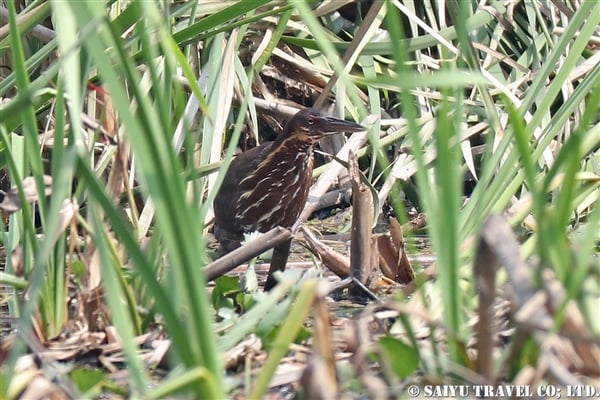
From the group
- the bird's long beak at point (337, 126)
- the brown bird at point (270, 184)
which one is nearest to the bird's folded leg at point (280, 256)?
the bird's long beak at point (337, 126)

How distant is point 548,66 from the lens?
3211 mm

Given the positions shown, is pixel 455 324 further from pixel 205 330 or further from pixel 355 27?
pixel 355 27

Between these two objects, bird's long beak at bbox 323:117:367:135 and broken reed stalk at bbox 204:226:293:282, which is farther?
bird's long beak at bbox 323:117:367:135

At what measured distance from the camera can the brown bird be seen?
518cm

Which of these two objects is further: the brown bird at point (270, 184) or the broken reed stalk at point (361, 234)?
the brown bird at point (270, 184)

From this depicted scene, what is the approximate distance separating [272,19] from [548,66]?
2177mm

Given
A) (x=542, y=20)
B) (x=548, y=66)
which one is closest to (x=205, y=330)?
(x=548, y=66)

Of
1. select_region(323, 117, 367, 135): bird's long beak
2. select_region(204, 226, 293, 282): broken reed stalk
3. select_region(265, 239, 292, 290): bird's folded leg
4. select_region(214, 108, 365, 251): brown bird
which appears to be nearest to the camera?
select_region(204, 226, 293, 282): broken reed stalk

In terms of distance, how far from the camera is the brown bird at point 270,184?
204 inches

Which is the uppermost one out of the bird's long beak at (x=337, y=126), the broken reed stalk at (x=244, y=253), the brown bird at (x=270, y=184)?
the broken reed stalk at (x=244, y=253)


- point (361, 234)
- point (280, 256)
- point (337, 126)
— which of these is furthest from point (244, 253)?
point (337, 126)

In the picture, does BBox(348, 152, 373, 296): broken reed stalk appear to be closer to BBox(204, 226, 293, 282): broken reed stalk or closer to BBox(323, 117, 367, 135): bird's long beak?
BBox(204, 226, 293, 282): broken reed stalk

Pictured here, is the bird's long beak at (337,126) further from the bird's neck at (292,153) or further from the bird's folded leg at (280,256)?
the bird's folded leg at (280,256)

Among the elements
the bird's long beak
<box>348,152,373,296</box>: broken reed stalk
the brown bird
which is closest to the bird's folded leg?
<box>348,152,373,296</box>: broken reed stalk
